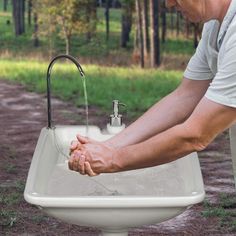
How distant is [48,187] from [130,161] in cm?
61

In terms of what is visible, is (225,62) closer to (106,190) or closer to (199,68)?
(199,68)

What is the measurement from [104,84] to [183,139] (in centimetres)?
1101

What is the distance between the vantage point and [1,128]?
8.76m

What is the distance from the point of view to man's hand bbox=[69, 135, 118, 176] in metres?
1.99

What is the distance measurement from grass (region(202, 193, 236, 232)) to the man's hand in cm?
280

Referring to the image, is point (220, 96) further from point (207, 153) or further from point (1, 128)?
point (1, 128)

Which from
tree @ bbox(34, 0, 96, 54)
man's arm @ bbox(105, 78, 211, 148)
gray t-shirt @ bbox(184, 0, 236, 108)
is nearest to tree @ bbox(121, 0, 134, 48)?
tree @ bbox(34, 0, 96, 54)

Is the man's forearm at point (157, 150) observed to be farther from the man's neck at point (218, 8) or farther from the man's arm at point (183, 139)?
the man's neck at point (218, 8)

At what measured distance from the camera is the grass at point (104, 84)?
10.8m

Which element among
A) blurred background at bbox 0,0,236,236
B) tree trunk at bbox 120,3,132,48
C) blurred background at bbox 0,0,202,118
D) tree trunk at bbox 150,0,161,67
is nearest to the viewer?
blurred background at bbox 0,0,236,236

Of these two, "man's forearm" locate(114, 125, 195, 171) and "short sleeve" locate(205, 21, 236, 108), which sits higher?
"short sleeve" locate(205, 21, 236, 108)

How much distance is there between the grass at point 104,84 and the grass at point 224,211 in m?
4.41

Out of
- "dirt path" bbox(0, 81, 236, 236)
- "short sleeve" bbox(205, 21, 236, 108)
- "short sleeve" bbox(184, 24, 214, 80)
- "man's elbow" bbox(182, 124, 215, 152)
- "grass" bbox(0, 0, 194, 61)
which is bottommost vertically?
"grass" bbox(0, 0, 194, 61)

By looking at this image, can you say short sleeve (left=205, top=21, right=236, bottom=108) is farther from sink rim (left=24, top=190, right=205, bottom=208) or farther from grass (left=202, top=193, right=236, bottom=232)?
grass (left=202, top=193, right=236, bottom=232)
